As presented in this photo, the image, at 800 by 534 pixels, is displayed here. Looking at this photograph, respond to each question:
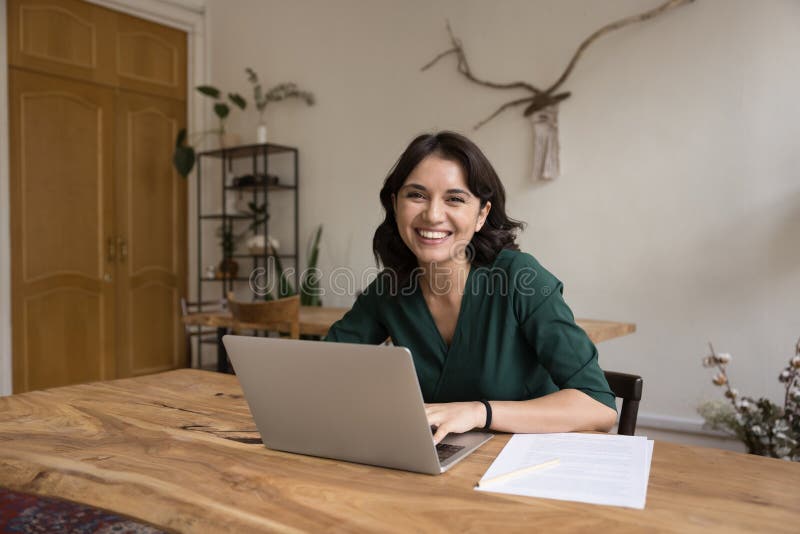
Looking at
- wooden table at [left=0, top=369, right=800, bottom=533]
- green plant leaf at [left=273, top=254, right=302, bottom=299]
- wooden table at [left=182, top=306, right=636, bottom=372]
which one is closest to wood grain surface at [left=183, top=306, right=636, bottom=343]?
wooden table at [left=182, top=306, right=636, bottom=372]

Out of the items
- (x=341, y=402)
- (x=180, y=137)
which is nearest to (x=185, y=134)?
(x=180, y=137)

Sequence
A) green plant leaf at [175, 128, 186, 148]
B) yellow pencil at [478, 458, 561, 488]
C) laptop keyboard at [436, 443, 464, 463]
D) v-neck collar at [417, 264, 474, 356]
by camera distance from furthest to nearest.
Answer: green plant leaf at [175, 128, 186, 148]
v-neck collar at [417, 264, 474, 356]
laptop keyboard at [436, 443, 464, 463]
yellow pencil at [478, 458, 561, 488]

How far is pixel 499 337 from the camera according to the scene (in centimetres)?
146

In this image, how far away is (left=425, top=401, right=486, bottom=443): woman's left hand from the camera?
1.07m

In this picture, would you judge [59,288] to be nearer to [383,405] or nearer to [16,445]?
[16,445]

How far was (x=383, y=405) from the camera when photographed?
2.96ft

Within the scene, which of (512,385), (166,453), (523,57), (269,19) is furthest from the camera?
(269,19)

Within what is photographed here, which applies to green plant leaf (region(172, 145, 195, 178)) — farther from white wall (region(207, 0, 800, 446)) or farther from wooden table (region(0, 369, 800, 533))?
wooden table (region(0, 369, 800, 533))

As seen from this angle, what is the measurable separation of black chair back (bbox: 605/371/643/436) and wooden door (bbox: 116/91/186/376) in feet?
14.0

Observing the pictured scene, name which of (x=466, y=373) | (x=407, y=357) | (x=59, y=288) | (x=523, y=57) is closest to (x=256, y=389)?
(x=407, y=357)

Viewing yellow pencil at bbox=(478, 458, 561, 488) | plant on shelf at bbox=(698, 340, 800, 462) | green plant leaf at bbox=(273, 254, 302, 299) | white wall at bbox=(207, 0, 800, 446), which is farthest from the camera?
green plant leaf at bbox=(273, 254, 302, 299)

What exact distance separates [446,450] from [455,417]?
0.09 meters

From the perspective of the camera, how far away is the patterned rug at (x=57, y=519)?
1.32 metres

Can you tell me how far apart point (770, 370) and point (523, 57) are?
6.83ft
